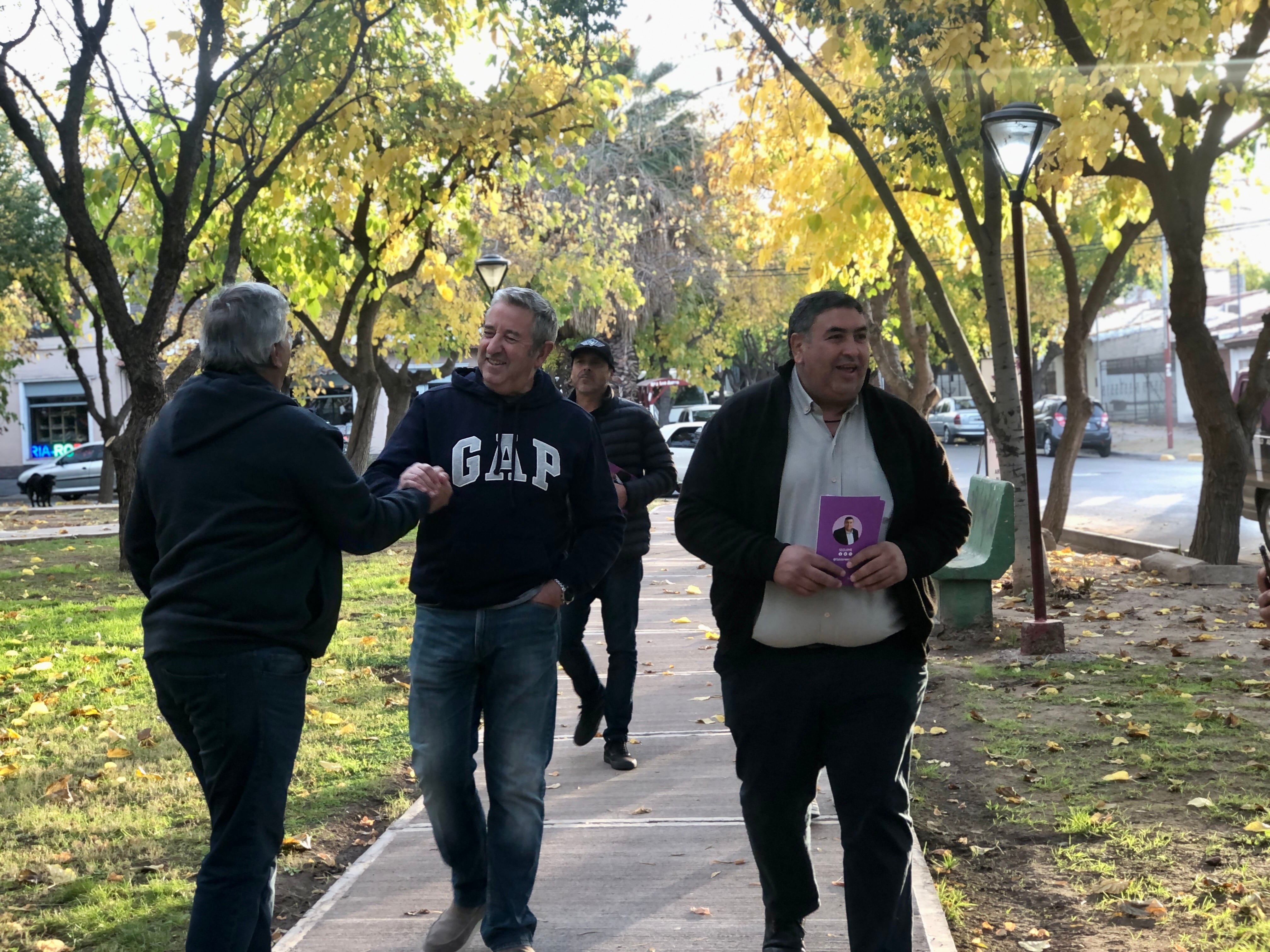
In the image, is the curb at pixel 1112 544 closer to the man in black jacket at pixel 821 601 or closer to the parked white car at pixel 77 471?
the man in black jacket at pixel 821 601

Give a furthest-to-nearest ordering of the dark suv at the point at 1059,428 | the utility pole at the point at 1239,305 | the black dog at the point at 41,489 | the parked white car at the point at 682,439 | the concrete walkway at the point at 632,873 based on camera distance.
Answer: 1. the utility pole at the point at 1239,305
2. the dark suv at the point at 1059,428
3. the black dog at the point at 41,489
4. the parked white car at the point at 682,439
5. the concrete walkway at the point at 632,873

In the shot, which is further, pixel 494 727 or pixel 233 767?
pixel 494 727

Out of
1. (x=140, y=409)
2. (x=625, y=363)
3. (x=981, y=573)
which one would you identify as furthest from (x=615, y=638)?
(x=625, y=363)

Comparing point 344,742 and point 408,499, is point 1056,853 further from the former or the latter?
point 344,742

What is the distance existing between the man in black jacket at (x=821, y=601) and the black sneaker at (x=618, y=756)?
2.45 m

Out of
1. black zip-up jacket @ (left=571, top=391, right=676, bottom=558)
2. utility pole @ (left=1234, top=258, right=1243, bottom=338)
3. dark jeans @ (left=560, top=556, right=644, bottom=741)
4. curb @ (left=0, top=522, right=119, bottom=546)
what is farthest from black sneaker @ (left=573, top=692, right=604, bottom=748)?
utility pole @ (left=1234, top=258, right=1243, bottom=338)

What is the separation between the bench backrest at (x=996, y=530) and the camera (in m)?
9.55

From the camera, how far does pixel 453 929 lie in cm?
412

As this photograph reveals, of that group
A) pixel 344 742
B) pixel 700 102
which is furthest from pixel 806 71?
pixel 700 102

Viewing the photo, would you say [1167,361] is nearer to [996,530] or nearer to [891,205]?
[891,205]

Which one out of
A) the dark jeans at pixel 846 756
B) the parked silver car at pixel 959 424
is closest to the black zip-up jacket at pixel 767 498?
the dark jeans at pixel 846 756

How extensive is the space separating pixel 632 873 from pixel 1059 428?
35.2 metres

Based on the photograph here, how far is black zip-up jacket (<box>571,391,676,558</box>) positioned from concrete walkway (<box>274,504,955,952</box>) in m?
1.07

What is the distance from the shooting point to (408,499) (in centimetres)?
370
